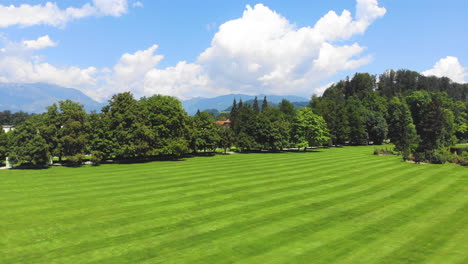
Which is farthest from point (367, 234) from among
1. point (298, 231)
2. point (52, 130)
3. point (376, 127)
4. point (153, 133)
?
point (376, 127)

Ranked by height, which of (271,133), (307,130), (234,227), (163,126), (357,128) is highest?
(163,126)

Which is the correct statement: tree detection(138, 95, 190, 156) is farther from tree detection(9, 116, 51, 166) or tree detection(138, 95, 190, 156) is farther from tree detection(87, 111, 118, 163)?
tree detection(9, 116, 51, 166)

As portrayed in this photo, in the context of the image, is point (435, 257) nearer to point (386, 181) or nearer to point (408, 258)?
point (408, 258)

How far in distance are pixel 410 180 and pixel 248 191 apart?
2116cm

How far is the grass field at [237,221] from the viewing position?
47.2ft

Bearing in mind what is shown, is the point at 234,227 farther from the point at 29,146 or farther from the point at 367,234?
the point at 29,146

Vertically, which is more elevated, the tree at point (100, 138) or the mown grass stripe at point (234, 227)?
the tree at point (100, 138)

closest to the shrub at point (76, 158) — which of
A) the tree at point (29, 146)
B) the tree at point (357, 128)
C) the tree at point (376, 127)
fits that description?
the tree at point (29, 146)

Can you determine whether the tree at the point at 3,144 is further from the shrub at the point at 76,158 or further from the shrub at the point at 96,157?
the shrub at the point at 96,157

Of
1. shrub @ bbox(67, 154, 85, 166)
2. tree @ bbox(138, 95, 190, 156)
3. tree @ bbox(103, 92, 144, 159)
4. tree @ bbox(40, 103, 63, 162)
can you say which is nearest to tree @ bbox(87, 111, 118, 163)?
tree @ bbox(103, 92, 144, 159)

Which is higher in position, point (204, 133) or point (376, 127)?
point (376, 127)

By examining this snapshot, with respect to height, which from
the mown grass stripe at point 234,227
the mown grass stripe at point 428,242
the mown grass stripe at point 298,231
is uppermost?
the mown grass stripe at point 234,227

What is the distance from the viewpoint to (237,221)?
1927 cm

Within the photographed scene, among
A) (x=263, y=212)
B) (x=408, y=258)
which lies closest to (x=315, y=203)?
(x=263, y=212)
